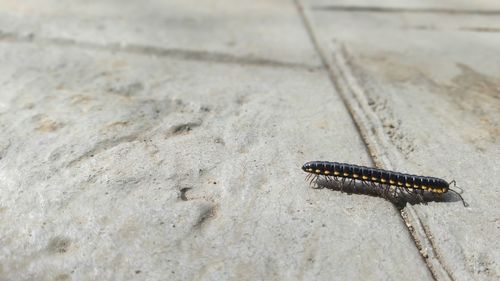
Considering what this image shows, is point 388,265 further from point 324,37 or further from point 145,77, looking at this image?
point 324,37

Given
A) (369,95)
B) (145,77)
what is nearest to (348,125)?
(369,95)

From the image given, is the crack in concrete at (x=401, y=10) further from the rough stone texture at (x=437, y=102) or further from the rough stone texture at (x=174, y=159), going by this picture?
the rough stone texture at (x=174, y=159)

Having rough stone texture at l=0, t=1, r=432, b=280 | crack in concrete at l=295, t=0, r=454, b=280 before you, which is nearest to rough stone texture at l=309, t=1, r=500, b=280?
crack in concrete at l=295, t=0, r=454, b=280

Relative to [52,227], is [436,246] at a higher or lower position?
lower

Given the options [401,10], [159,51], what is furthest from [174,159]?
[401,10]

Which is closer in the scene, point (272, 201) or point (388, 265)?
point (388, 265)
